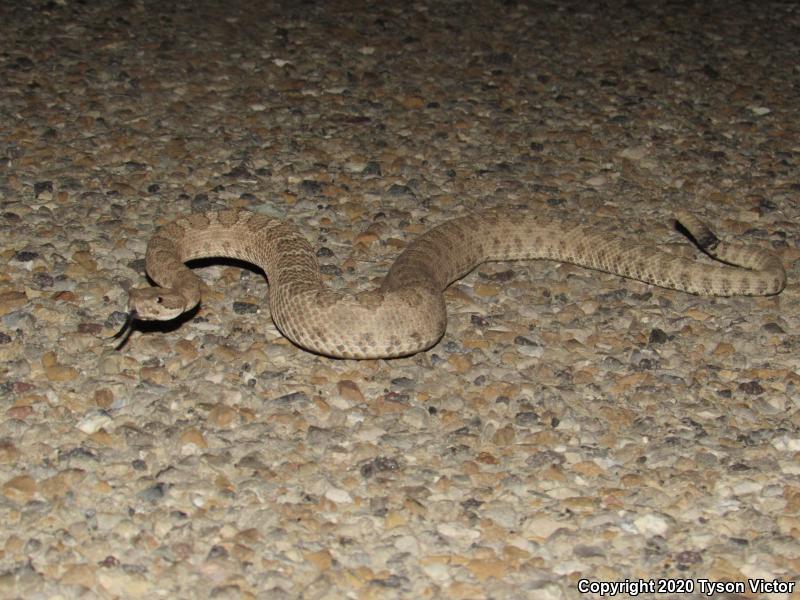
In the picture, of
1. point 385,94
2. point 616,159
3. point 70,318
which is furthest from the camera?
point 385,94

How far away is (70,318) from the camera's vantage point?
5.90 metres

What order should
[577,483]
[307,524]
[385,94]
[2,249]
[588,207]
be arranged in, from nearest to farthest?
[307,524]
[577,483]
[2,249]
[588,207]
[385,94]

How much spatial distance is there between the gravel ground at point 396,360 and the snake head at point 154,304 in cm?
17

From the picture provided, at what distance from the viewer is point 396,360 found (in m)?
5.76

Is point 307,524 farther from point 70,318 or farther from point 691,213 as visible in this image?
point 691,213

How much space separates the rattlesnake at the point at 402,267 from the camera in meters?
5.64

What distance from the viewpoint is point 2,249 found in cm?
650

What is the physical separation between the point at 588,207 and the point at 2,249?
4.01 m

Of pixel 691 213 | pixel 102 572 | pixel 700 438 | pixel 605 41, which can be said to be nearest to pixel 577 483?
pixel 700 438

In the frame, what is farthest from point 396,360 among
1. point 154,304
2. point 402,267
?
point 154,304

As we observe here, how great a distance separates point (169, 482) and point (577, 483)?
190 centimetres

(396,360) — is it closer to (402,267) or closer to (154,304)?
(402,267)

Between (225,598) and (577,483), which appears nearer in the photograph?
(225,598)

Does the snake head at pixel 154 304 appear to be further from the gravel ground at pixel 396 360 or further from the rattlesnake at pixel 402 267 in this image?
the gravel ground at pixel 396 360
